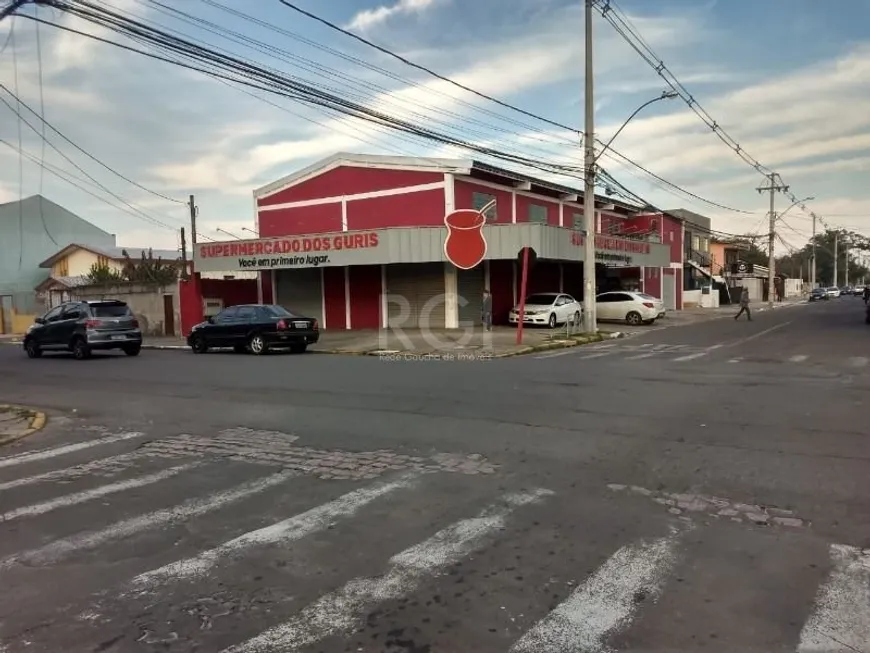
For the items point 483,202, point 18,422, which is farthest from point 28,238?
point 18,422

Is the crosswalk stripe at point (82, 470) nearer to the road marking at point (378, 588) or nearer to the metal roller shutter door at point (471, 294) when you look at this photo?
the road marking at point (378, 588)

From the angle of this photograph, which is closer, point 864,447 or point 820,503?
point 820,503

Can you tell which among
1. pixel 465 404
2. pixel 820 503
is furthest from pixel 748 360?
pixel 820 503

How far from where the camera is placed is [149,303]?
102 ft

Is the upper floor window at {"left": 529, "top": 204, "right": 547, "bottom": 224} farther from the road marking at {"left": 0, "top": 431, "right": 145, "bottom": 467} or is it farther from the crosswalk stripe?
the crosswalk stripe

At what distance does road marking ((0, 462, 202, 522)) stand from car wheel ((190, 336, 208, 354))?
51.5 ft

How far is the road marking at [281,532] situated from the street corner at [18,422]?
5.55 meters

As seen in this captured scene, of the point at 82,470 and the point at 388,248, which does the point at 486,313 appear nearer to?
the point at 388,248

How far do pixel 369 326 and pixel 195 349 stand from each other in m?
9.61

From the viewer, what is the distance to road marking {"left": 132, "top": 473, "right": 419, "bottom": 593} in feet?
13.7

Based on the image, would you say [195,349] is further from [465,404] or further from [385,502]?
[385,502]

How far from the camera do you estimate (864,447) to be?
281 inches

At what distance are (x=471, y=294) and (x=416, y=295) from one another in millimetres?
2401

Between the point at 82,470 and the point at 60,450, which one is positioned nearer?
the point at 82,470
